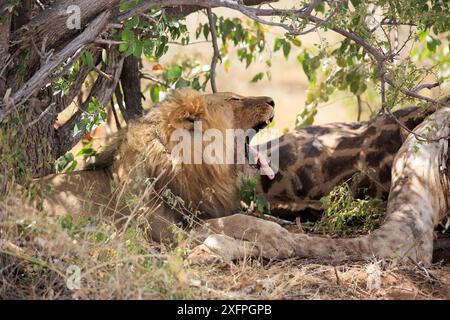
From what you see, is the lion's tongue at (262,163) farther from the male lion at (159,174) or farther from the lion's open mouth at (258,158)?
the male lion at (159,174)

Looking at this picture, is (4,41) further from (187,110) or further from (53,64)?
(187,110)

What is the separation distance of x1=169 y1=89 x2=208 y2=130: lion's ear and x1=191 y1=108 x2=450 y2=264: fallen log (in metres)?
0.59

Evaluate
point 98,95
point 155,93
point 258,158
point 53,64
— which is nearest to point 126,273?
point 53,64

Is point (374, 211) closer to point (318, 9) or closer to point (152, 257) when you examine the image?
point (318, 9)

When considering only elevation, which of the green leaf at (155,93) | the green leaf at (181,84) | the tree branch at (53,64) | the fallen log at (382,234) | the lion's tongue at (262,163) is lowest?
the fallen log at (382,234)

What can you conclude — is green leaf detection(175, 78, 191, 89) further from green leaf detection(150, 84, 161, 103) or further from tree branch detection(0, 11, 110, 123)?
tree branch detection(0, 11, 110, 123)

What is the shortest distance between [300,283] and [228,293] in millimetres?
501

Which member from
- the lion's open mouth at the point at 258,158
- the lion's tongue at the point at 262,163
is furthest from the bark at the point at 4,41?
the lion's tongue at the point at 262,163

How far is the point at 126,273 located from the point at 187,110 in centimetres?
145

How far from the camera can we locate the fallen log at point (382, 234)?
165 inches

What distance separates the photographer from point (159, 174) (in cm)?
446

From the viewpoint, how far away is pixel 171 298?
326 centimetres

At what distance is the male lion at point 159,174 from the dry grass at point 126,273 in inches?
20.9
